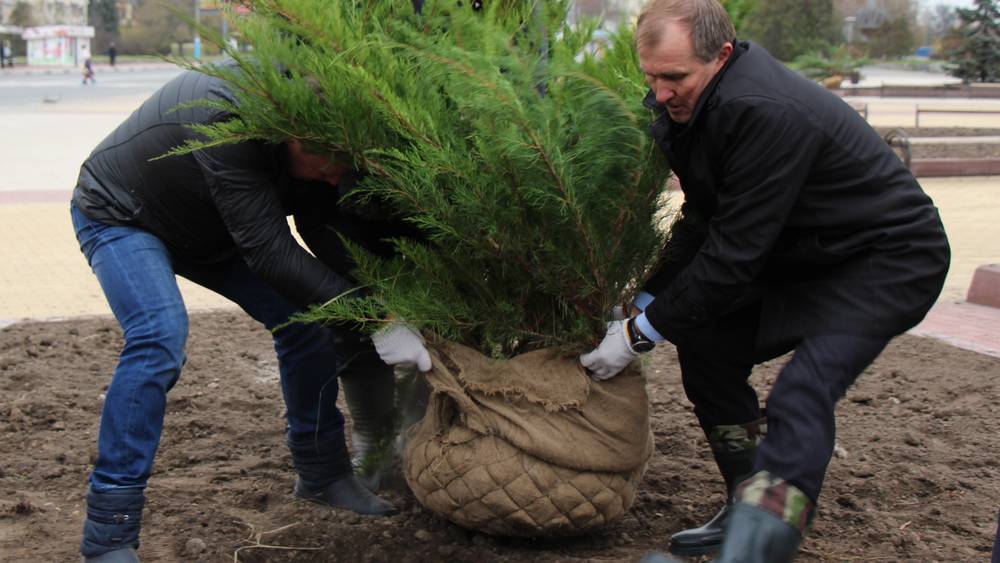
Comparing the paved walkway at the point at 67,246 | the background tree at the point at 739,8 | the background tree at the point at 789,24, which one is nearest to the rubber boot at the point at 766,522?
the background tree at the point at 739,8

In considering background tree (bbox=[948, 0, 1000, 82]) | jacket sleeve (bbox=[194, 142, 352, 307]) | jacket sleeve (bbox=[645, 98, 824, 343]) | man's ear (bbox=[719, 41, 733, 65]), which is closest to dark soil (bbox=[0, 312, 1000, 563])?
jacket sleeve (bbox=[194, 142, 352, 307])

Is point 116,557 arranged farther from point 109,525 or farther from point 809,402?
point 809,402

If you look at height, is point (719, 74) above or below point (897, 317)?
above

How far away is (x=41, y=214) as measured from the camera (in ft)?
34.3

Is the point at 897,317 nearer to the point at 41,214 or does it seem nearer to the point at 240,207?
the point at 240,207

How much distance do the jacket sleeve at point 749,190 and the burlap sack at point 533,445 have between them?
1.45 ft

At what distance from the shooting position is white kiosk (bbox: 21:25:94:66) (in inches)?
2366

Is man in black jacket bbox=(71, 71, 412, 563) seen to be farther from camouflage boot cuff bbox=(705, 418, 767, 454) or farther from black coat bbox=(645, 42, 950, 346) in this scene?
camouflage boot cuff bbox=(705, 418, 767, 454)

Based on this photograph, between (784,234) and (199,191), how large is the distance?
1539 mm

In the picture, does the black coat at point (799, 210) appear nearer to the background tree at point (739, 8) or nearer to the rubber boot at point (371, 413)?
the background tree at point (739, 8)

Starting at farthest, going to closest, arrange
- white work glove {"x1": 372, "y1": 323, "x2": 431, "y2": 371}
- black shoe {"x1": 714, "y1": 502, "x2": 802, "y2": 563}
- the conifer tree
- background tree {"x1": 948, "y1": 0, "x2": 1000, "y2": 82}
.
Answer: background tree {"x1": 948, "y1": 0, "x2": 1000, "y2": 82} < white work glove {"x1": 372, "y1": 323, "x2": 431, "y2": 371} < the conifer tree < black shoe {"x1": 714, "y1": 502, "x2": 802, "y2": 563}

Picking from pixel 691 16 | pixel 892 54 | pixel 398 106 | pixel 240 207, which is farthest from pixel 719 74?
pixel 892 54

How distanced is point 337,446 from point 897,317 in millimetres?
1802

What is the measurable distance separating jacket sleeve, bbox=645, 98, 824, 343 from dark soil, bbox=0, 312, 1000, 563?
91 cm
